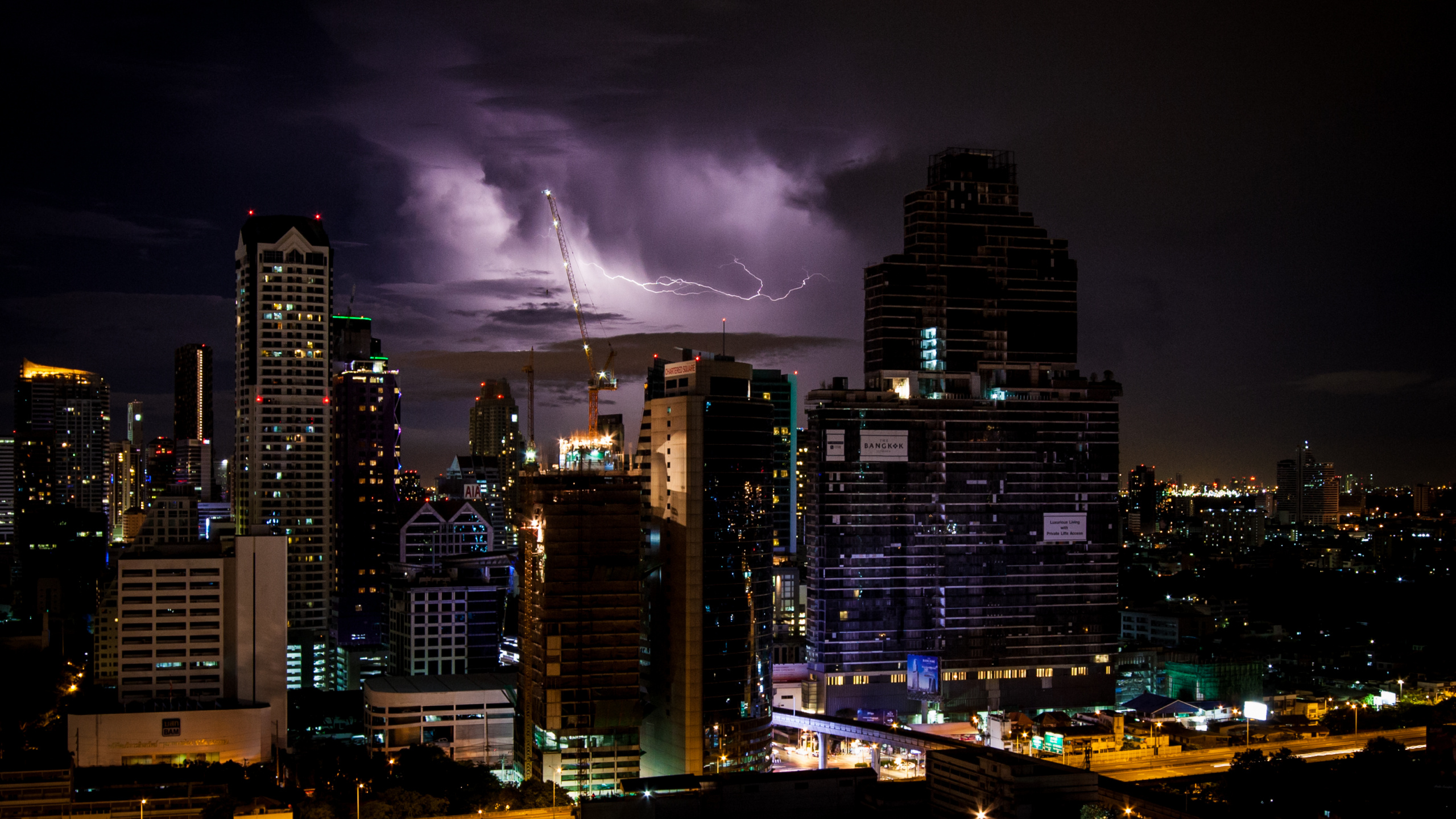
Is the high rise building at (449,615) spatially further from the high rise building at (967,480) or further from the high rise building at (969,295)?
the high rise building at (969,295)

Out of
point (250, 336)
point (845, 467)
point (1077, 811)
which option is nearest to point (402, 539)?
point (250, 336)

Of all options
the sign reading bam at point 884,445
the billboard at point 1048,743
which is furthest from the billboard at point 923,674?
the sign reading bam at point 884,445

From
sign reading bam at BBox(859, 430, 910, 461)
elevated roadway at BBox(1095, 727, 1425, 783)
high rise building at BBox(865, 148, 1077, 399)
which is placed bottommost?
elevated roadway at BBox(1095, 727, 1425, 783)

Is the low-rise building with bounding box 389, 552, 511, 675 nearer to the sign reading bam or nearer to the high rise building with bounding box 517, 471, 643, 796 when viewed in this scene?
the high rise building with bounding box 517, 471, 643, 796

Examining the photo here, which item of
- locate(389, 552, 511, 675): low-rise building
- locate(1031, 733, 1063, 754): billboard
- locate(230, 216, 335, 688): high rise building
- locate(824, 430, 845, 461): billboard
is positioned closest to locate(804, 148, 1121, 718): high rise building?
locate(824, 430, 845, 461): billboard

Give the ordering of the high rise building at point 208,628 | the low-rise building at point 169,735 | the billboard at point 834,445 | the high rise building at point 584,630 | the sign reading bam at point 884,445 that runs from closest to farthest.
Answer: the high rise building at point 584,630 < the low-rise building at point 169,735 < the high rise building at point 208,628 < the billboard at point 834,445 < the sign reading bam at point 884,445

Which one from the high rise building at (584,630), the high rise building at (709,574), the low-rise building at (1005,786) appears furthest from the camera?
the high rise building at (709,574)
